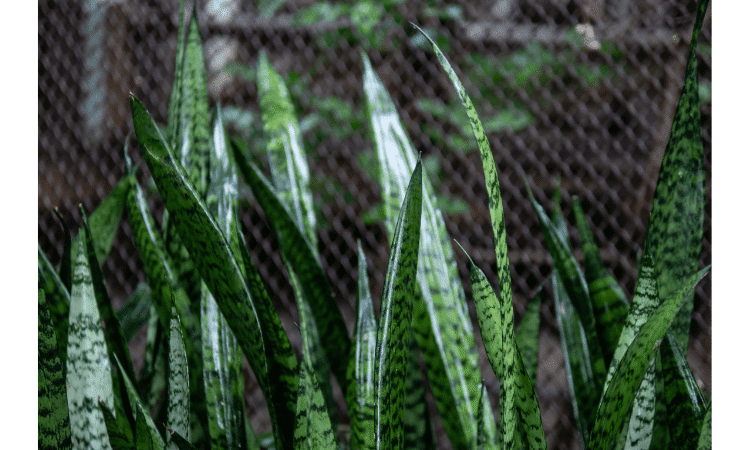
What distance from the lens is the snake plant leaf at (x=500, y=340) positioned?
17 centimetres

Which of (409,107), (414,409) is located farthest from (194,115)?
(409,107)

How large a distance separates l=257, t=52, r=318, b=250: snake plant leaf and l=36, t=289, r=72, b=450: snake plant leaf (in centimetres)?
15

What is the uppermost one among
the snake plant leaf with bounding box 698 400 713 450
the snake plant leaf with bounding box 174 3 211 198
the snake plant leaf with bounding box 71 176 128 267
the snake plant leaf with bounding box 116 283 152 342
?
the snake plant leaf with bounding box 174 3 211 198

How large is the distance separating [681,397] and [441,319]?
113 mm

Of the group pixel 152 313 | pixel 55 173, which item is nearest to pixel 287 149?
pixel 152 313

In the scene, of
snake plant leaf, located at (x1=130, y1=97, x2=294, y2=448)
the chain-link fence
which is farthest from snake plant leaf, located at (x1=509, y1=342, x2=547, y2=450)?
the chain-link fence

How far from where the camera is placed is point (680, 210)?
25 cm

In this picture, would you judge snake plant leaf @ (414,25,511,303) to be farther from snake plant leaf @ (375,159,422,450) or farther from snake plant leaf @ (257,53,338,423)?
snake plant leaf @ (257,53,338,423)

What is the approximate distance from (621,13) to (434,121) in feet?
1.09

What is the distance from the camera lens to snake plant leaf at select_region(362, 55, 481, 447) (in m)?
0.26

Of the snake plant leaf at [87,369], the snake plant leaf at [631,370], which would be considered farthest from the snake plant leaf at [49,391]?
the snake plant leaf at [631,370]

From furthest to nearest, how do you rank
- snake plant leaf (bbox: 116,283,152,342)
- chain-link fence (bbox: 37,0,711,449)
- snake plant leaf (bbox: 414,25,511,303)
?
chain-link fence (bbox: 37,0,711,449) < snake plant leaf (bbox: 116,283,152,342) < snake plant leaf (bbox: 414,25,511,303)

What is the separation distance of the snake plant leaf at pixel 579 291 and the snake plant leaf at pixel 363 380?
110 millimetres

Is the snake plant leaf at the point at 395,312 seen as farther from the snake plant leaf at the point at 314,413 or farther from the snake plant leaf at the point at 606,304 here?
the snake plant leaf at the point at 606,304
